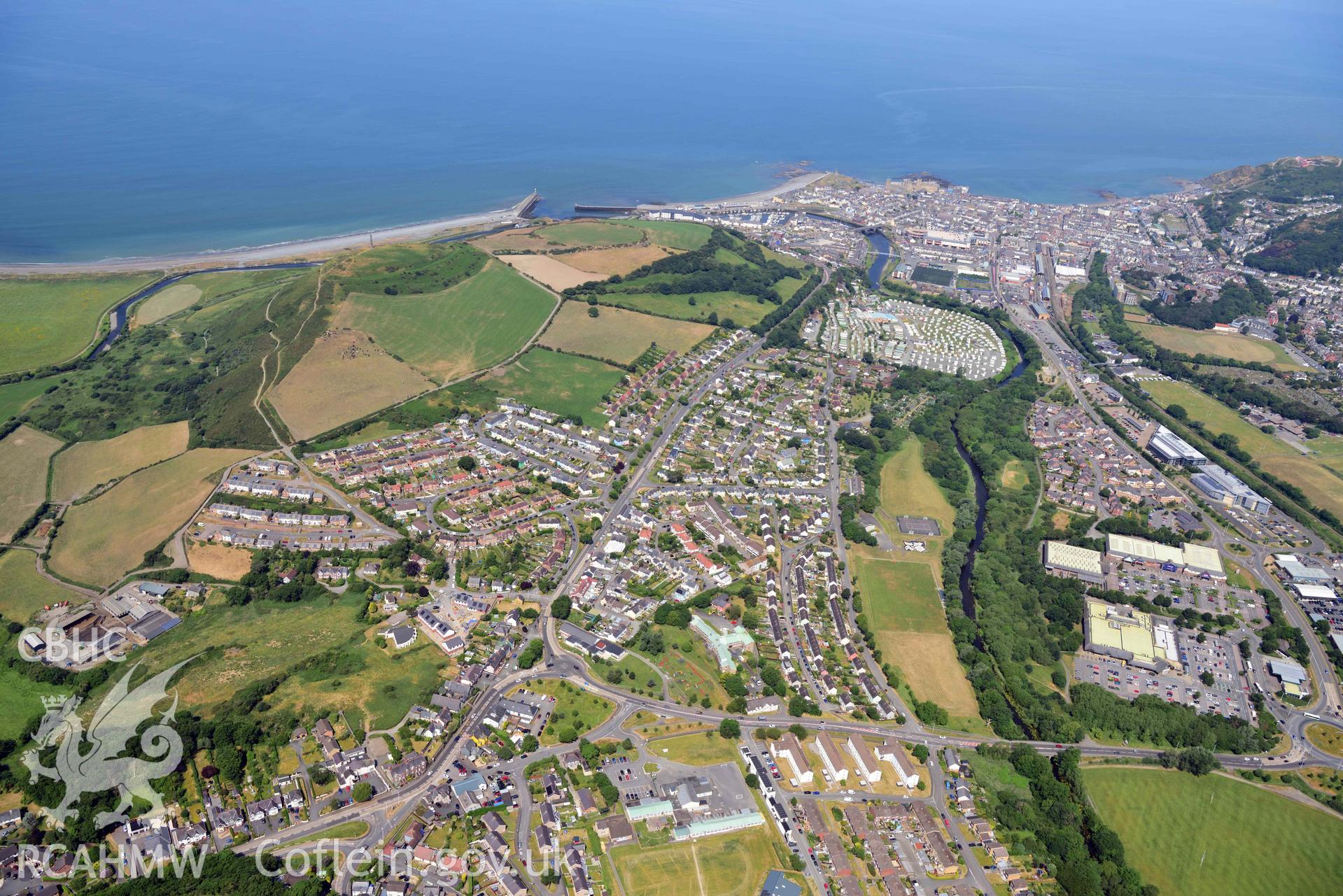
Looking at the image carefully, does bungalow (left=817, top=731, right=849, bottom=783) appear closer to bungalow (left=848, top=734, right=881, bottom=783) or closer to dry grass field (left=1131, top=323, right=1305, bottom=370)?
bungalow (left=848, top=734, right=881, bottom=783)

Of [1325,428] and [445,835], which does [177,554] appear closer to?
[445,835]

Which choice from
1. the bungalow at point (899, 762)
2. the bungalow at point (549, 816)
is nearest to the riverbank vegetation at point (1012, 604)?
the bungalow at point (899, 762)

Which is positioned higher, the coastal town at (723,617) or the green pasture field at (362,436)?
the green pasture field at (362,436)

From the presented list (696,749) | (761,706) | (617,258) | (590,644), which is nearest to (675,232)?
(617,258)

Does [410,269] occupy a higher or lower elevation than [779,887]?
higher

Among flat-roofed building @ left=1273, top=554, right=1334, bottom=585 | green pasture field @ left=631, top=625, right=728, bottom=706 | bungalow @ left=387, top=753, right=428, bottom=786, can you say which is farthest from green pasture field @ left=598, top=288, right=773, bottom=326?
bungalow @ left=387, top=753, right=428, bottom=786

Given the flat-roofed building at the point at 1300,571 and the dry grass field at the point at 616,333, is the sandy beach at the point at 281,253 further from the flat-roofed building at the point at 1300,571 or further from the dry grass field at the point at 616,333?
the flat-roofed building at the point at 1300,571

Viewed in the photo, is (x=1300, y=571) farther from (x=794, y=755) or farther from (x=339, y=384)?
(x=339, y=384)

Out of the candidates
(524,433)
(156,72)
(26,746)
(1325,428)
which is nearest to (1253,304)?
(1325,428)
